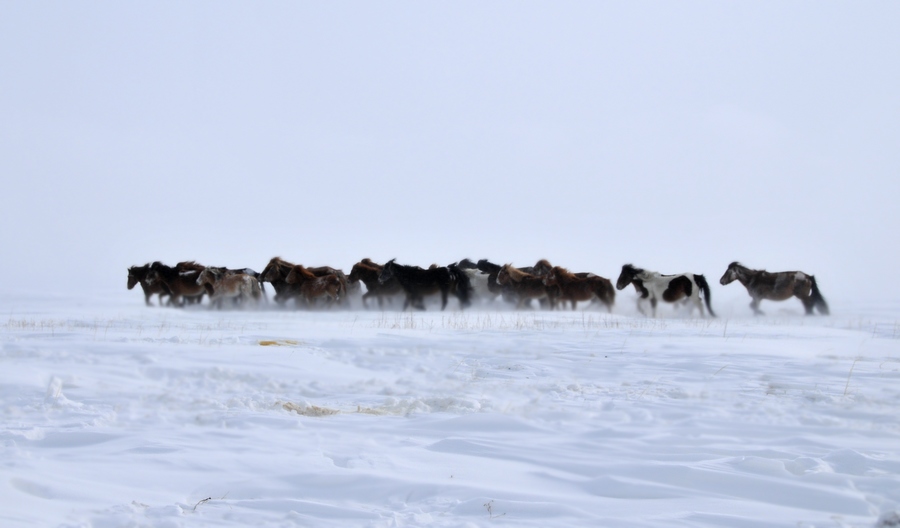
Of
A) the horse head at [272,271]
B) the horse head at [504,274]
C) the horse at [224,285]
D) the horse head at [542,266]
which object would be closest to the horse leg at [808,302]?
the horse head at [542,266]

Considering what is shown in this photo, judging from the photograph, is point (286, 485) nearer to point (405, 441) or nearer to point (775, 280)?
point (405, 441)

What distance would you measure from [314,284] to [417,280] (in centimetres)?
315

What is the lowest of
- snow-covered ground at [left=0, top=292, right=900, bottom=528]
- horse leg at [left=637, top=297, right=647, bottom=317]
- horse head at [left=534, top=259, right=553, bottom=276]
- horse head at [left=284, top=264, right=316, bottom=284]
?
snow-covered ground at [left=0, top=292, right=900, bottom=528]

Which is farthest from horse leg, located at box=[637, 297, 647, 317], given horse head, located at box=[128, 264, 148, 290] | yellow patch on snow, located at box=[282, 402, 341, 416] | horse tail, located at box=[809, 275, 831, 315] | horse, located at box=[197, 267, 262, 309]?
yellow patch on snow, located at box=[282, 402, 341, 416]

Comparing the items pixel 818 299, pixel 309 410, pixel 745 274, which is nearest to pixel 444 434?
pixel 309 410

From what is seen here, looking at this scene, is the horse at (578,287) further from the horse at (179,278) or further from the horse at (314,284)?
the horse at (179,278)

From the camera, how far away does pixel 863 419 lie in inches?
238

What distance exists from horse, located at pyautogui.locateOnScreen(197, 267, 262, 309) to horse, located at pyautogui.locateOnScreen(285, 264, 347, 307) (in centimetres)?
126

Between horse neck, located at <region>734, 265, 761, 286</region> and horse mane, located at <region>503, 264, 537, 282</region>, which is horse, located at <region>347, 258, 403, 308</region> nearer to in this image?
horse mane, located at <region>503, 264, 537, 282</region>

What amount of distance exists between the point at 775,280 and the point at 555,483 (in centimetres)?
2055

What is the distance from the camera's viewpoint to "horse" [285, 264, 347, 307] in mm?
23297

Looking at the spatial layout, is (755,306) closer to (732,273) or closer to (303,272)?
(732,273)

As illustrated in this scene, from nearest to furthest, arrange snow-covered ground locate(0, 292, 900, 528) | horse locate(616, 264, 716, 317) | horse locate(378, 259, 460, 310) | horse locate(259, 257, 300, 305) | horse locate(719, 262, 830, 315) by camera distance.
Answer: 1. snow-covered ground locate(0, 292, 900, 528)
2. horse locate(616, 264, 716, 317)
3. horse locate(719, 262, 830, 315)
4. horse locate(378, 259, 460, 310)
5. horse locate(259, 257, 300, 305)

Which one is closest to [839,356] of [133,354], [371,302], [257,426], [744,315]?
[257,426]
